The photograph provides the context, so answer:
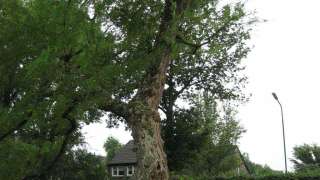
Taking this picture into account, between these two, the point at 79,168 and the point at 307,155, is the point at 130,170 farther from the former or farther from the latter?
the point at 79,168

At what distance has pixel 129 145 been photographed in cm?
7125

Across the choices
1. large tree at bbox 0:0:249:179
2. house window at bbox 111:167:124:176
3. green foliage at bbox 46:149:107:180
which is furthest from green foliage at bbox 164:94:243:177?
large tree at bbox 0:0:249:179

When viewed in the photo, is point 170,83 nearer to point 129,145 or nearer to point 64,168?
point 64,168

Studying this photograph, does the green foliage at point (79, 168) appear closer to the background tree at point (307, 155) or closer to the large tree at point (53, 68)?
the large tree at point (53, 68)

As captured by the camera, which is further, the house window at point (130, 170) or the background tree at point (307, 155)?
the house window at point (130, 170)

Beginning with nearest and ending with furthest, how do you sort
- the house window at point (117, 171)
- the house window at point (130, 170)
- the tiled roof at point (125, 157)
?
the house window at point (130, 170)
the tiled roof at point (125, 157)
the house window at point (117, 171)

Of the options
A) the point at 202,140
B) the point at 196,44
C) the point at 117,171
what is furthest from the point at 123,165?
the point at 196,44

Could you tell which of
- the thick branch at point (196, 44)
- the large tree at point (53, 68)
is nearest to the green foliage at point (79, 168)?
the thick branch at point (196, 44)

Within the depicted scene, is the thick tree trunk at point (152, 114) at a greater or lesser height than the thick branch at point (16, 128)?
greater

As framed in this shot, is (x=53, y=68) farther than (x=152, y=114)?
No

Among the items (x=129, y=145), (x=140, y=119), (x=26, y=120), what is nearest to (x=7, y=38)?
(x=26, y=120)

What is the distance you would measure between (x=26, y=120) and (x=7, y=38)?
1155 mm

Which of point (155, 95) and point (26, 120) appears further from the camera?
point (155, 95)

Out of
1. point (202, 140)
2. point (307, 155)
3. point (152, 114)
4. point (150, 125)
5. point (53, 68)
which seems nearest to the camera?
point (53, 68)
